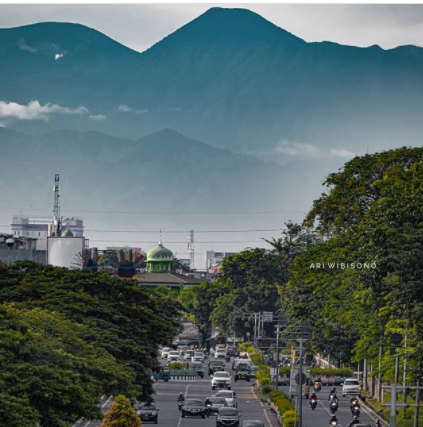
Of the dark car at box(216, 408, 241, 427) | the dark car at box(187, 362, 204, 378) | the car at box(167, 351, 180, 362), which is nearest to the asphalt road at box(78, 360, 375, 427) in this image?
the dark car at box(216, 408, 241, 427)

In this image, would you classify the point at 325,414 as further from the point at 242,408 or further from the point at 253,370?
the point at 253,370

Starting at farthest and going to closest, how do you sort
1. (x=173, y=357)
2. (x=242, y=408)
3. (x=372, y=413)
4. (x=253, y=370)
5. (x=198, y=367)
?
(x=173, y=357), (x=198, y=367), (x=253, y=370), (x=242, y=408), (x=372, y=413)

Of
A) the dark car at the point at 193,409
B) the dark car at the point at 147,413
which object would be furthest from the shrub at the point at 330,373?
the dark car at the point at 147,413

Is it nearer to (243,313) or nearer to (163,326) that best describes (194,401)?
(163,326)

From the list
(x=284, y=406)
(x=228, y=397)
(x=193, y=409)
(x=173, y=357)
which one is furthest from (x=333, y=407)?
(x=173, y=357)

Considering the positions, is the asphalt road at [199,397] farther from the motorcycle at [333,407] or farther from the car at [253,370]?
the motorcycle at [333,407]

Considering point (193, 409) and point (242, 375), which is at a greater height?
point (242, 375)
